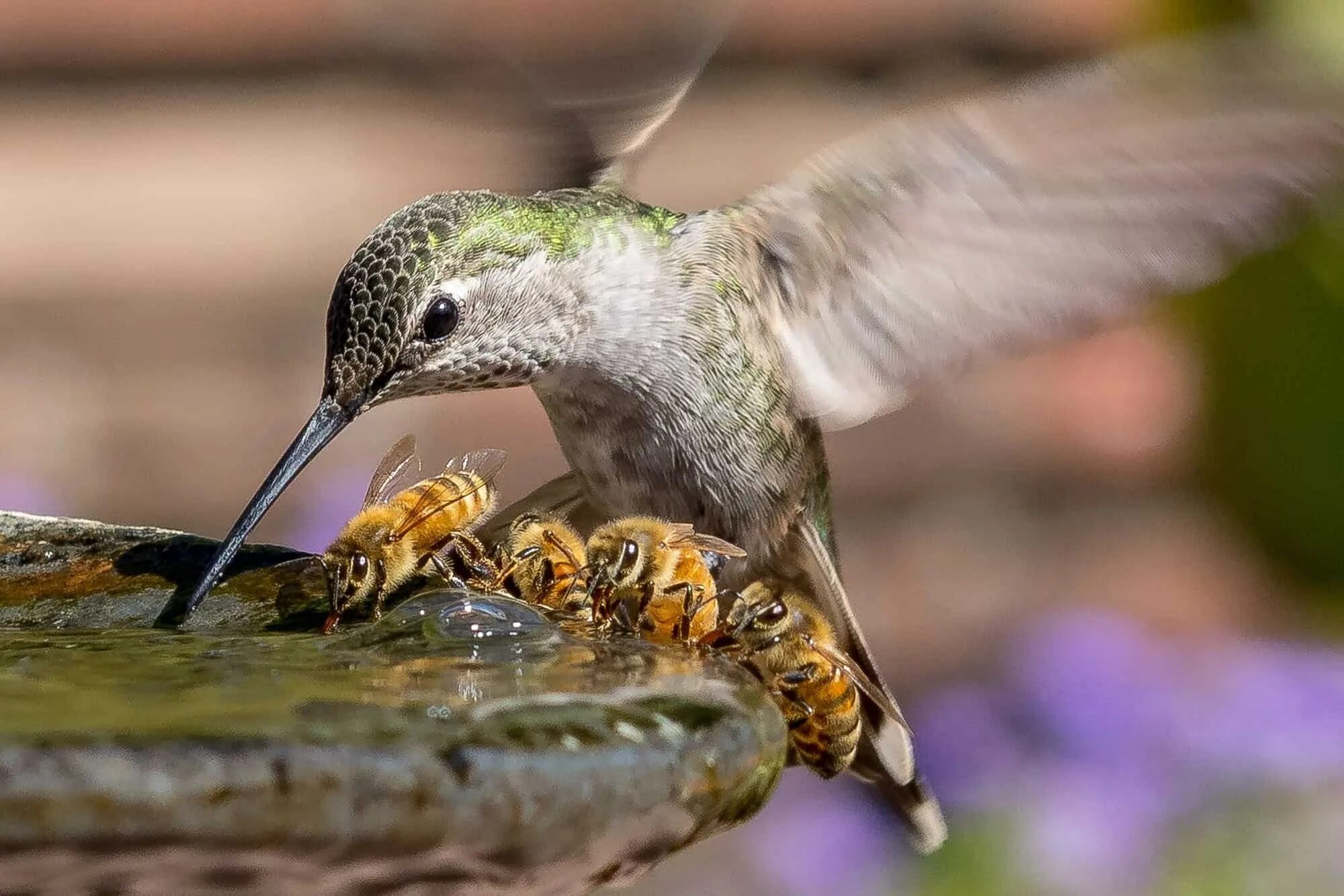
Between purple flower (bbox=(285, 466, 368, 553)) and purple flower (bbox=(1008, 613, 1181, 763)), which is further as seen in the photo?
purple flower (bbox=(1008, 613, 1181, 763))

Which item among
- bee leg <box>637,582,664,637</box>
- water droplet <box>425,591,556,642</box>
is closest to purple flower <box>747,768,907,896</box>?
bee leg <box>637,582,664,637</box>

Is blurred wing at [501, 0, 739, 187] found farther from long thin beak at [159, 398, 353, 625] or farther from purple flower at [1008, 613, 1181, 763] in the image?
purple flower at [1008, 613, 1181, 763]

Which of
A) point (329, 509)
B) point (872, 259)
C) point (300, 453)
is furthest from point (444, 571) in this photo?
point (329, 509)

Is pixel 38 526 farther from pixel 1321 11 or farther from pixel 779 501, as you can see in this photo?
pixel 1321 11

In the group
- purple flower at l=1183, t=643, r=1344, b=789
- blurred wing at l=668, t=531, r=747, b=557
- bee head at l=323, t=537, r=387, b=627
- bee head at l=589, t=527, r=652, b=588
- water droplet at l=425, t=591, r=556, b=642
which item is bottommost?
purple flower at l=1183, t=643, r=1344, b=789

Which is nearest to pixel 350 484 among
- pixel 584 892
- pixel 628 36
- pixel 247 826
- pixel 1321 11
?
pixel 628 36

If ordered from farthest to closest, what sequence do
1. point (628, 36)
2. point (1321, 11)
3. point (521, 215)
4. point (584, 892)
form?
point (1321, 11) < point (628, 36) < point (521, 215) < point (584, 892)

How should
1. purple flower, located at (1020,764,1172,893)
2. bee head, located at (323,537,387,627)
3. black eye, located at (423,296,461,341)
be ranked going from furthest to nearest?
purple flower, located at (1020,764,1172,893), black eye, located at (423,296,461,341), bee head, located at (323,537,387,627)

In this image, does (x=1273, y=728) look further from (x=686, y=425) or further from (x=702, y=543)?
(x=702, y=543)
